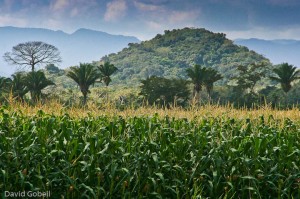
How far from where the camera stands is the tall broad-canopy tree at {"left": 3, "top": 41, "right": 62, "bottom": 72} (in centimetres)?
8294

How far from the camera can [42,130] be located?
28.9 feet

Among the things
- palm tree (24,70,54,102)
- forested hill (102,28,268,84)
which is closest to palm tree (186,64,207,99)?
palm tree (24,70,54,102)

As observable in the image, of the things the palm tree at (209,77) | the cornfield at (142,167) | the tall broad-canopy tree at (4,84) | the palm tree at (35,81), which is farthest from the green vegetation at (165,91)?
the cornfield at (142,167)

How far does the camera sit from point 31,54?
85.4m

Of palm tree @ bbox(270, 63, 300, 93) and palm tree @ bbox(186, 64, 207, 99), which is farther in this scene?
palm tree @ bbox(186, 64, 207, 99)

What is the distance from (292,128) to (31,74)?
3938 centimetres

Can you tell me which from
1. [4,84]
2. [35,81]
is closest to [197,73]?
[35,81]

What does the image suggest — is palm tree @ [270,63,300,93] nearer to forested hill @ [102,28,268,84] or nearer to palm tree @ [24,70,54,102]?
palm tree @ [24,70,54,102]

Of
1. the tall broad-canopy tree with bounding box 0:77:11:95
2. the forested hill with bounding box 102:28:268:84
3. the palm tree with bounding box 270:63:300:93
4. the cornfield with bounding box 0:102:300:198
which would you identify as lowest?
the cornfield with bounding box 0:102:300:198

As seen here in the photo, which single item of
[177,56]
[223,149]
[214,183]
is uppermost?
[177,56]

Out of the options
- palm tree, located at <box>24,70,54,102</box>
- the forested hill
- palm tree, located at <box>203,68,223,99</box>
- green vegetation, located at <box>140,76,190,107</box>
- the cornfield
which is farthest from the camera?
the forested hill

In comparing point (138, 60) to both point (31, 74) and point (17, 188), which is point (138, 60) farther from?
point (17, 188)

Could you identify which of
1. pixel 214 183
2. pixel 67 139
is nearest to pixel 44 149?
pixel 67 139

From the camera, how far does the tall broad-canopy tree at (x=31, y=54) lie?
82938 mm
